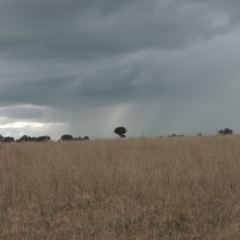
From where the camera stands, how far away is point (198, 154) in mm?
11930

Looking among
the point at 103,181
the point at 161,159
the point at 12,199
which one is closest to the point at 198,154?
the point at 161,159

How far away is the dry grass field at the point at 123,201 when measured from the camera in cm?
551

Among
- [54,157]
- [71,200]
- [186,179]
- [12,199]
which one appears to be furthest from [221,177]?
[54,157]

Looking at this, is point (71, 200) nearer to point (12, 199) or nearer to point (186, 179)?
point (12, 199)

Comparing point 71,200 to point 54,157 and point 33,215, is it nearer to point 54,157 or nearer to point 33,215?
point 33,215

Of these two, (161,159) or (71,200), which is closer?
(71,200)

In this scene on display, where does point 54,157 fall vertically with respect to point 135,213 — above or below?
above

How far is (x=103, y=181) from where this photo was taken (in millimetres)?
8047

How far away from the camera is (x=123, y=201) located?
686 cm

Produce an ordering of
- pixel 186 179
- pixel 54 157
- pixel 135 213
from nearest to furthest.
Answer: pixel 135 213, pixel 186 179, pixel 54 157

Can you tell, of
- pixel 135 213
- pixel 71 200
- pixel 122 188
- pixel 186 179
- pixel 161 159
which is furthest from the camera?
pixel 161 159

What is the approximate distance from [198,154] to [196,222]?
641 centimetres

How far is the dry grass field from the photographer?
551 cm

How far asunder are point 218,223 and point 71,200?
299 centimetres
